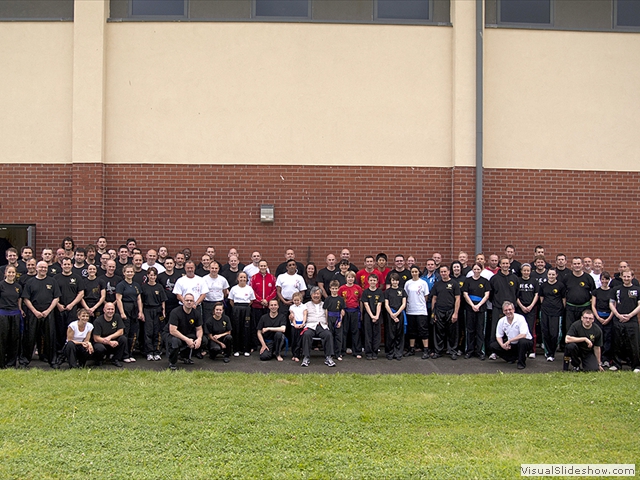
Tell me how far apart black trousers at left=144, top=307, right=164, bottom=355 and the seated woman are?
1.08 m

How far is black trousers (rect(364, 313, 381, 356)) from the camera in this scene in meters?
11.8

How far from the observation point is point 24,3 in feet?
44.3

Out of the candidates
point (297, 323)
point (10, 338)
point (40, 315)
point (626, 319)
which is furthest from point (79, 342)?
point (626, 319)

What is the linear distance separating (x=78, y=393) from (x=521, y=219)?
963cm

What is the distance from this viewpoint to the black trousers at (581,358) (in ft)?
35.1

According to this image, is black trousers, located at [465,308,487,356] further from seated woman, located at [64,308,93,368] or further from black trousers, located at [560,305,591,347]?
seated woman, located at [64,308,93,368]

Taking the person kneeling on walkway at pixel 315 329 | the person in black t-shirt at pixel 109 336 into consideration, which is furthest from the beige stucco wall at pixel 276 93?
the person in black t-shirt at pixel 109 336

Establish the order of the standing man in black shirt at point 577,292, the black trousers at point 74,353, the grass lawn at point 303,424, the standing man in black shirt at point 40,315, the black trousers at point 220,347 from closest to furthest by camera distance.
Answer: the grass lawn at point 303,424, the black trousers at point 74,353, the standing man in black shirt at point 40,315, the black trousers at point 220,347, the standing man in black shirt at point 577,292

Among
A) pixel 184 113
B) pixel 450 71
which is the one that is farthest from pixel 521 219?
pixel 184 113

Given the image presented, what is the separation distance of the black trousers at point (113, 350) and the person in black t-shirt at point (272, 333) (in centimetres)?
245

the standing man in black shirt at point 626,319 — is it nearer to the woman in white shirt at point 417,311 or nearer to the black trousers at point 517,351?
the black trousers at point 517,351

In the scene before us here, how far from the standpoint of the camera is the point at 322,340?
11375 mm

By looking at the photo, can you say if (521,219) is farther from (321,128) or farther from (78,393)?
(78,393)

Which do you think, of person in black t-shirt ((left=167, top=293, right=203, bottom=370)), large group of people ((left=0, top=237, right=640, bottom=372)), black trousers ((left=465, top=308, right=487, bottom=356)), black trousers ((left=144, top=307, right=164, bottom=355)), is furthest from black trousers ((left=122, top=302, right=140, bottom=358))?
black trousers ((left=465, top=308, right=487, bottom=356))
